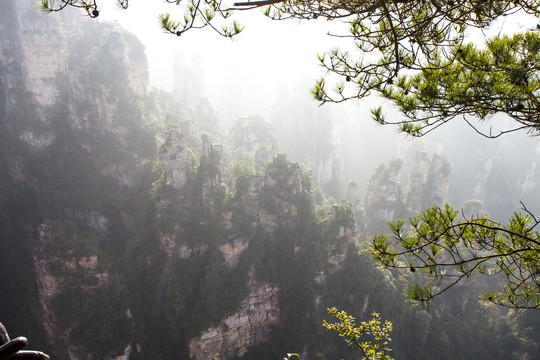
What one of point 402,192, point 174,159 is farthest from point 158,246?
point 402,192

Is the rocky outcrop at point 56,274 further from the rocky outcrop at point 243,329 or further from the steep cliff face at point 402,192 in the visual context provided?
the steep cliff face at point 402,192

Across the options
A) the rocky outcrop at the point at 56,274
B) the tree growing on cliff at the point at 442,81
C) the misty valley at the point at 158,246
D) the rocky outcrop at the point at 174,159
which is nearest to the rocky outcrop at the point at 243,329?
the misty valley at the point at 158,246

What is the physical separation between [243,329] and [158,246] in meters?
6.69

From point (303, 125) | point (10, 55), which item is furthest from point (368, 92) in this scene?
point (303, 125)

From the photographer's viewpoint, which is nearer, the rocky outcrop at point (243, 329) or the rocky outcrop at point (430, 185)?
the rocky outcrop at point (243, 329)

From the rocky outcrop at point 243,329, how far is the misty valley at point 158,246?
0.06 m

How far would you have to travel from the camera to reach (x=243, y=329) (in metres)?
15.5

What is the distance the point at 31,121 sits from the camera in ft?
72.0

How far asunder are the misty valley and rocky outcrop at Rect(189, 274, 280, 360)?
6cm

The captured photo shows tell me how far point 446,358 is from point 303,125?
32264mm

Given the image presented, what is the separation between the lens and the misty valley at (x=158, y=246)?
561 inches

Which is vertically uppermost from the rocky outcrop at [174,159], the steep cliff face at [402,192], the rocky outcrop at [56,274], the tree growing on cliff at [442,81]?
the steep cliff face at [402,192]

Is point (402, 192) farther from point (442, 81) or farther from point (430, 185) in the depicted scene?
point (442, 81)

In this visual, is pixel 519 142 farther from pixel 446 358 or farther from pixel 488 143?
pixel 446 358
